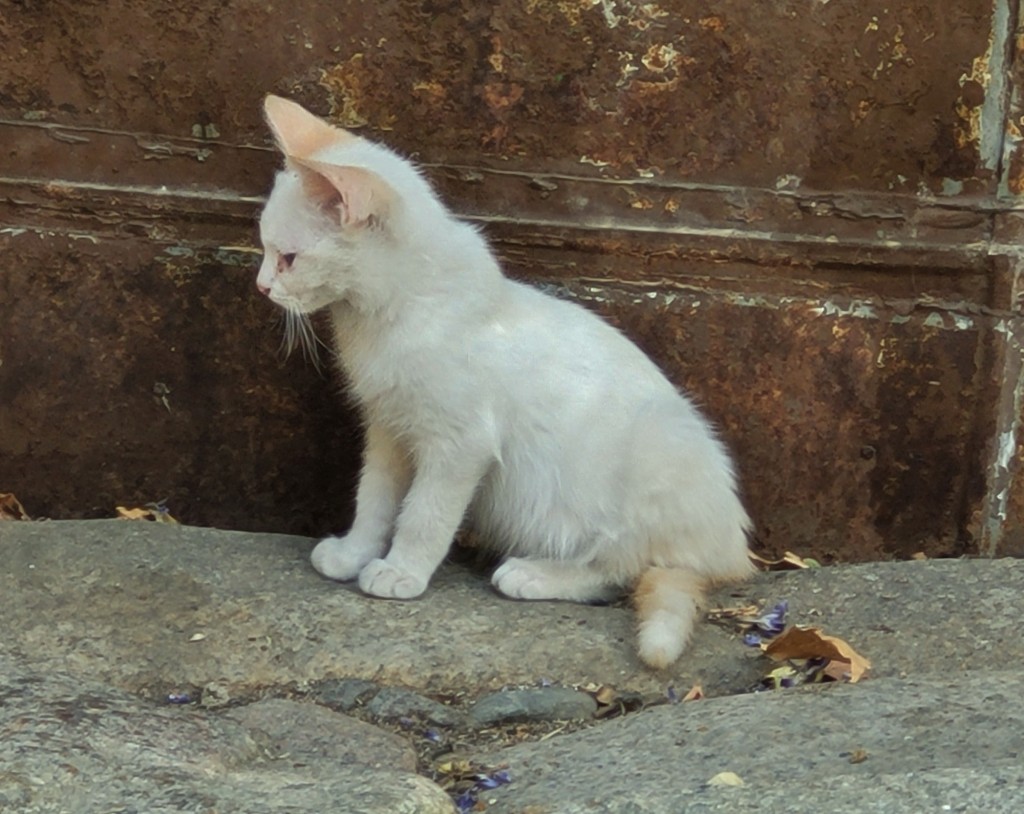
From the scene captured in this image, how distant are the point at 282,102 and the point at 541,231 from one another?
0.67 meters

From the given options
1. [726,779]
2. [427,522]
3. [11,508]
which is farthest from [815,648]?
[11,508]

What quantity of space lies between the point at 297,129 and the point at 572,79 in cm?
65

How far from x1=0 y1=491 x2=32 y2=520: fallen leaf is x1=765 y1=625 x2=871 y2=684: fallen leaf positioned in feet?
5.52

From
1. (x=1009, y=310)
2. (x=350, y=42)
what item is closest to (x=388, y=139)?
(x=350, y=42)

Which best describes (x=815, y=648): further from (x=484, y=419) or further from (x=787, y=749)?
(x=484, y=419)

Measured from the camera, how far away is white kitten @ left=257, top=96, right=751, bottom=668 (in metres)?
2.66

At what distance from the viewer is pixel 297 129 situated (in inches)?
107

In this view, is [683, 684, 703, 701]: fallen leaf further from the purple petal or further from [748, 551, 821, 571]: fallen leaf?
[748, 551, 821, 571]: fallen leaf

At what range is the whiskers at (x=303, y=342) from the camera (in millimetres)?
3160

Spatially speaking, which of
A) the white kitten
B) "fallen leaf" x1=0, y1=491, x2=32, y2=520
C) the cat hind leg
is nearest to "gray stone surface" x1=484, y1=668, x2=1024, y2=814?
the white kitten

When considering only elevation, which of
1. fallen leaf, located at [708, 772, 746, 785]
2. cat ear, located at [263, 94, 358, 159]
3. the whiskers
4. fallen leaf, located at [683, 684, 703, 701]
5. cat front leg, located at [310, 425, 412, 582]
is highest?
cat ear, located at [263, 94, 358, 159]

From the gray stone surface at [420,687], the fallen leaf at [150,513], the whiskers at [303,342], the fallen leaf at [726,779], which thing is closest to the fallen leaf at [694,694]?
the gray stone surface at [420,687]

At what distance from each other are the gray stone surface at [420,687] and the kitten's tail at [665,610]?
5cm

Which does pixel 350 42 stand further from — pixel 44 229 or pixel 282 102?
pixel 44 229
